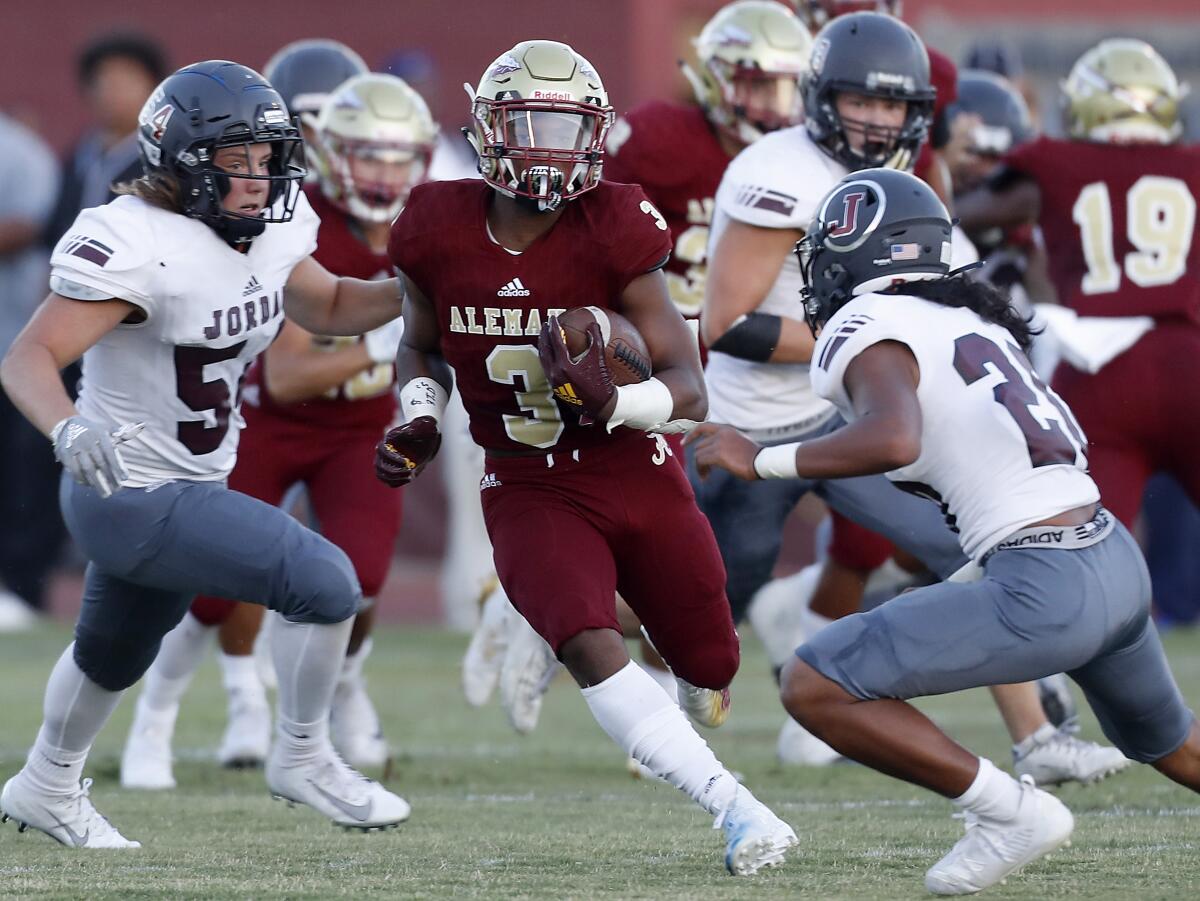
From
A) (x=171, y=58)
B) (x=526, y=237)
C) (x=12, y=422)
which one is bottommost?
(x=12, y=422)

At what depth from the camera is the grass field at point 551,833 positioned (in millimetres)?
3729

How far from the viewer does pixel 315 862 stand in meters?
4.10

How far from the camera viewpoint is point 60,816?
14.6 ft

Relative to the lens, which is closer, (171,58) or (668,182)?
(668,182)

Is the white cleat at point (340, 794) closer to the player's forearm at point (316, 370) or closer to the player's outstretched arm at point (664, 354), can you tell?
the player's outstretched arm at point (664, 354)

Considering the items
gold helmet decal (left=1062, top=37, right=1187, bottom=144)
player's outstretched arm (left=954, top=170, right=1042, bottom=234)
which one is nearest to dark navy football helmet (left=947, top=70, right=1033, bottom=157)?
player's outstretched arm (left=954, top=170, right=1042, bottom=234)

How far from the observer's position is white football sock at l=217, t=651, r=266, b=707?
6090 millimetres

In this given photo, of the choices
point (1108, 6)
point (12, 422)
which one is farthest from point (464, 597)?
point (1108, 6)

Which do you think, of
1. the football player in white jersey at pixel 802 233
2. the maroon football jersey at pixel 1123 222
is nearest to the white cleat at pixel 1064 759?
the football player in white jersey at pixel 802 233

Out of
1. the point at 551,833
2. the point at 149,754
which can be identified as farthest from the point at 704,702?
the point at 149,754

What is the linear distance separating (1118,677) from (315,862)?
1.62 m

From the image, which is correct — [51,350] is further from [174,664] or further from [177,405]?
[174,664]

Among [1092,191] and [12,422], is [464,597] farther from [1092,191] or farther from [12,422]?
[1092,191]

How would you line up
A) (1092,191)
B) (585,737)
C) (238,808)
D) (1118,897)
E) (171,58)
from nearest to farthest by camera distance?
(1118,897) → (238,808) → (1092,191) → (585,737) → (171,58)
